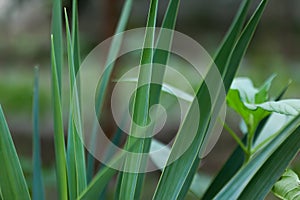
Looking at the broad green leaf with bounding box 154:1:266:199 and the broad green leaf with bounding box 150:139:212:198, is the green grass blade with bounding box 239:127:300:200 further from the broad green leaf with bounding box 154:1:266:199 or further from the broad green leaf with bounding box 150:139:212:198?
the broad green leaf with bounding box 150:139:212:198

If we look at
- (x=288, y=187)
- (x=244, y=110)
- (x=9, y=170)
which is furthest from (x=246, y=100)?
(x=9, y=170)

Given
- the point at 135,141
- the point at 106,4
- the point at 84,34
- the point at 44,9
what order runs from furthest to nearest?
the point at 84,34
the point at 44,9
the point at 106,4
the point at 135,141

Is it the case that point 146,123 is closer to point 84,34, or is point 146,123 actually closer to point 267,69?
point 84,34

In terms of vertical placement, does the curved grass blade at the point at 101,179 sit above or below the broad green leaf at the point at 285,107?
below

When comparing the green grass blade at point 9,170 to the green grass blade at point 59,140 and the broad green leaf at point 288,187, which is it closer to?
the green grass blade at point 59,140

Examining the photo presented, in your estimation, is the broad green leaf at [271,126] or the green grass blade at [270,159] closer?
the green grass blade at [270,159]

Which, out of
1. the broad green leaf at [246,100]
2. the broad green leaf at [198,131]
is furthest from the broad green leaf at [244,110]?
the broad green leaf at [198,131]

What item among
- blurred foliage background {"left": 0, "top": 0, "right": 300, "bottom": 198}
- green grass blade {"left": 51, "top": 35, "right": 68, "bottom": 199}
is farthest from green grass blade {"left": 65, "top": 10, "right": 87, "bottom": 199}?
blurred foliage background {"left": 0, "top": 0, "right": 300, "bottom": 198}

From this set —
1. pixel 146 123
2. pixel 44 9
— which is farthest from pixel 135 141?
pixel 44 9
